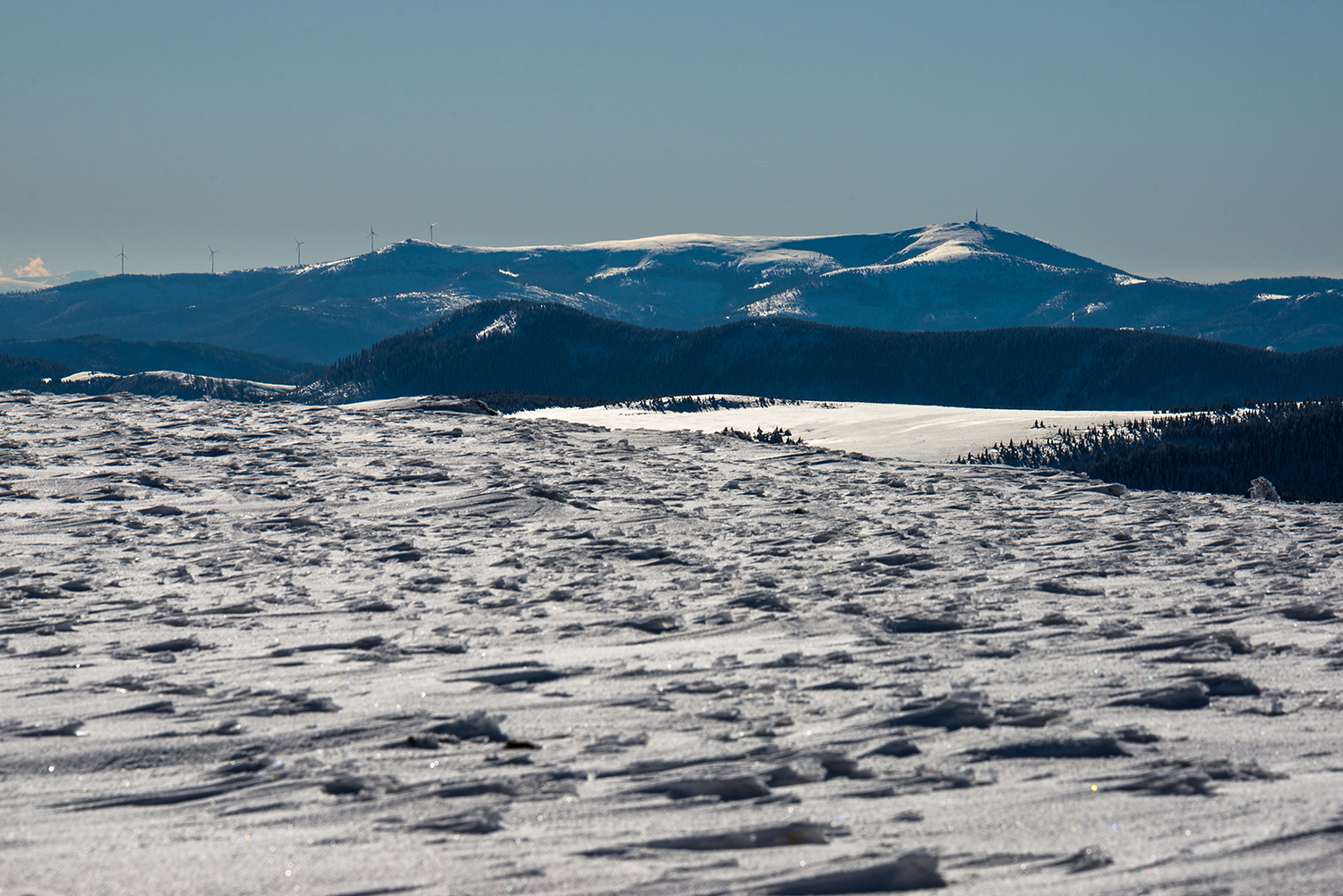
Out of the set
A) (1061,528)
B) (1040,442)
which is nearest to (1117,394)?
(1040,442)

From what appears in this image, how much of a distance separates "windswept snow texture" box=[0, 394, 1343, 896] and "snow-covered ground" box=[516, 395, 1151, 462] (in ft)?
58.1

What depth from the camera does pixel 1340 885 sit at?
3.39 metres

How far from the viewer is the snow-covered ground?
30094 millimetres

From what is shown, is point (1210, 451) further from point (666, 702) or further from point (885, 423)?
point (666, 702)

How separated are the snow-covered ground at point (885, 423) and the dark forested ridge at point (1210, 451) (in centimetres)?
121

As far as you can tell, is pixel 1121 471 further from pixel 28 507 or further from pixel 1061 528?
pixel 28 507

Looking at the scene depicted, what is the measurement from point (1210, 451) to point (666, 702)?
3112 cm

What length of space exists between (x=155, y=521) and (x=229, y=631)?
495 centimetres

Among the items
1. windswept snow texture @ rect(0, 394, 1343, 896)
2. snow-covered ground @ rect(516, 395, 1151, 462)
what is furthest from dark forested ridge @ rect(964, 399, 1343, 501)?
windswept snow texture @ rect(0, 394, 1343, 896)

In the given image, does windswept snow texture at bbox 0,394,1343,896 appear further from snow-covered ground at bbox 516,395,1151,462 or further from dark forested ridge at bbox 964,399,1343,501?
snow-covered ground at bbox 516,395,1151,462

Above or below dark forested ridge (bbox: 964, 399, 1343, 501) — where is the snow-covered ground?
above

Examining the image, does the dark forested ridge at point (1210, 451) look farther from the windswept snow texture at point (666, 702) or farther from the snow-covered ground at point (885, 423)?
the windswept snow texture at point (666, 702)

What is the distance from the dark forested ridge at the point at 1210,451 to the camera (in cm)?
2809

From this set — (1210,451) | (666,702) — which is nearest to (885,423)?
(1210,451)
